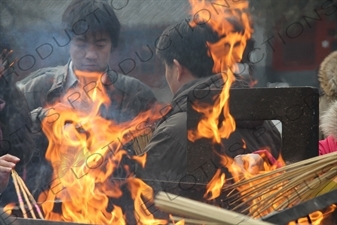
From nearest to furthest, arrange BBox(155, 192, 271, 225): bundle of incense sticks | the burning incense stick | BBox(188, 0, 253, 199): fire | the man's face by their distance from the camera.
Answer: BBox(155, 192, 271, 225): bundle of incense sticks
BBox(188, 0, 253, 199): fire
the man's face
the burning incense stick

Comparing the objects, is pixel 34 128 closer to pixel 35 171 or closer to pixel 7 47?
pixel 35 171

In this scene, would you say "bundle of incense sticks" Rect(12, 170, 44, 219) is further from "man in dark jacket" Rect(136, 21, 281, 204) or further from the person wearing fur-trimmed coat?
the person wearing fur-trimmed coat

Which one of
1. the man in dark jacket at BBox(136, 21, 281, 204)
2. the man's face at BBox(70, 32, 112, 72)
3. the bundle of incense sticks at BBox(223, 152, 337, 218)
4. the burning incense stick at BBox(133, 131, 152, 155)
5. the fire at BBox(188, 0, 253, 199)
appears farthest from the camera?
the burning incense stick at BBox(133, 131, 152, 155)

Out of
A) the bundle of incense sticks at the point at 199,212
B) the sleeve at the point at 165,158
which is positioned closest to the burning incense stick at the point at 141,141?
the sleeve at the point at 165,158

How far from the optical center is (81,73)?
488 centimetres

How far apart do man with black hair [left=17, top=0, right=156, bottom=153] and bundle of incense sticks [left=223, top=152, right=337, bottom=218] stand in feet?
7.18

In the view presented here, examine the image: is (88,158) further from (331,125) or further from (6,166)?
(331,125)

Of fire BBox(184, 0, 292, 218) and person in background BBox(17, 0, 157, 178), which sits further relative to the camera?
person in background BBox(17, 0, 157, 178)

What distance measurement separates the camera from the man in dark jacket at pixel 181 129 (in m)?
3.89

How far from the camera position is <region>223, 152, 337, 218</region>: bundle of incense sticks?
2664 millimetres

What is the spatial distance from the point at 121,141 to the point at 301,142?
160 cm

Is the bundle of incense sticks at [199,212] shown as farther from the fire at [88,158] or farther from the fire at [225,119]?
the fire at [88,158]

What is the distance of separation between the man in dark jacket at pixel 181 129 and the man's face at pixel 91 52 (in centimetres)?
67

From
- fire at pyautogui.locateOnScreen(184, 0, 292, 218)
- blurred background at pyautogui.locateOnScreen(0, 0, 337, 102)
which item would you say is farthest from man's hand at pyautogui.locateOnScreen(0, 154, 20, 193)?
blurred background at pyautogui.locateOnScreen(0, 0, 337, 102)
